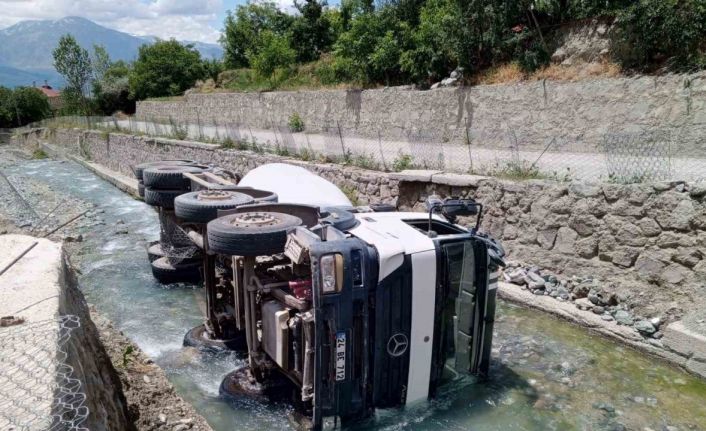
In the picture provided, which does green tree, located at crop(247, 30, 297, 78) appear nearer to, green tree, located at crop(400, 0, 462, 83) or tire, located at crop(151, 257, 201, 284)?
green tree, located at crop(400, 0, 462, 83)

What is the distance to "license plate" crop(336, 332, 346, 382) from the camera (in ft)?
13.5

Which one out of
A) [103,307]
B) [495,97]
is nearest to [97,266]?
[103,307]

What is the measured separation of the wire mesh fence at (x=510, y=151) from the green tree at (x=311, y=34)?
26.3ft

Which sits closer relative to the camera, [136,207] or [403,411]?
[403,411]

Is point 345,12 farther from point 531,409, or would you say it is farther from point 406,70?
point 531,409

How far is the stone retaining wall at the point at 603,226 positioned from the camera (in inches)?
245

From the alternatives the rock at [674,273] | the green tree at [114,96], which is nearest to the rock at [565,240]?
the rock at [674,273]

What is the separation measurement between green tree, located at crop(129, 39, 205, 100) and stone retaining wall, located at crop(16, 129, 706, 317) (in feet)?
103

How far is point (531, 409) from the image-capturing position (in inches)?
200

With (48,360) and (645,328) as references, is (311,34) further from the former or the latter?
(48,360)

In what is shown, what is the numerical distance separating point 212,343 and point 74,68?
47.6 meters

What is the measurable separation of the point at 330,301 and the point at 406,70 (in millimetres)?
14596

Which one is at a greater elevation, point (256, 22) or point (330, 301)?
point (256, 22)

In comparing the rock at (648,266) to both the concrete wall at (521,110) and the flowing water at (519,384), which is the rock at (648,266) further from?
the concrete wall at (521,110)
